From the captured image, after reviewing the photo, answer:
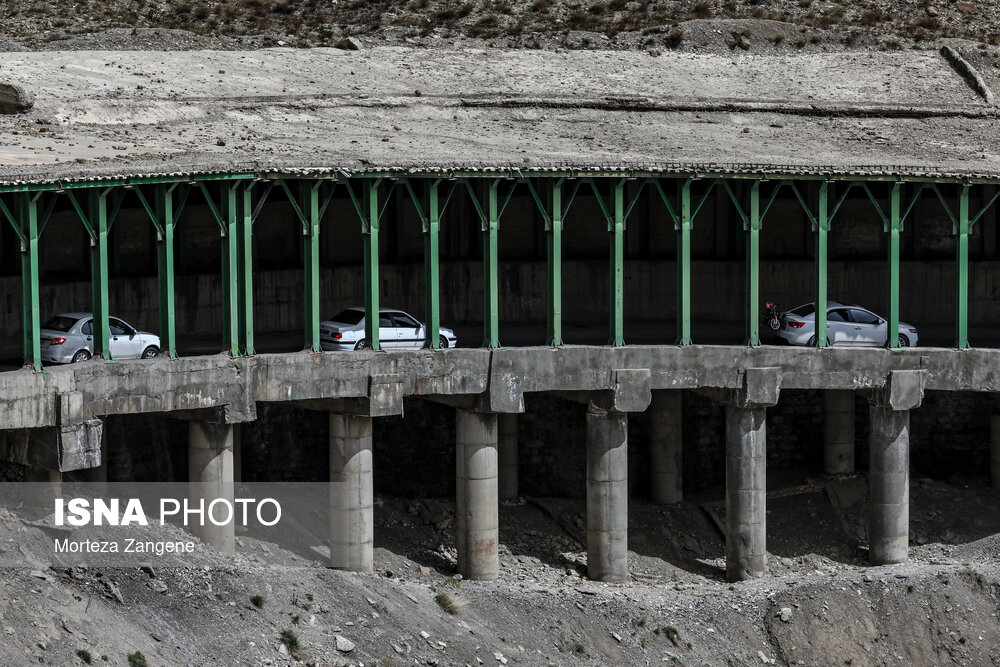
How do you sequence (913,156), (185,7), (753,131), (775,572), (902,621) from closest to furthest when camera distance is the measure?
(902,621), (775,572), (913,156), (753,131), (185,7)

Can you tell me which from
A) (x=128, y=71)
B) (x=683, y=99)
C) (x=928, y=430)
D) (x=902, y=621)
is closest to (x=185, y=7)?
(x=128, y=71)

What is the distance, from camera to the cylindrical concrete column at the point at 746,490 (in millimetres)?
50719

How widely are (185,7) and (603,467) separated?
117ft

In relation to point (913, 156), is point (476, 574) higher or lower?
lower

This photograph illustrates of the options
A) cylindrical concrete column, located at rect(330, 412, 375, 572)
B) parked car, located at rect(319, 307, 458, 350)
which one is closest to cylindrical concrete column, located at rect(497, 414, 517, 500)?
parked car, located at rect(319, 307, 458, 350)

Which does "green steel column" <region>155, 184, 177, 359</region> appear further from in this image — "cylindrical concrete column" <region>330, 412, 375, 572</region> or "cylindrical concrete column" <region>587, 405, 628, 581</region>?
"cylindrical concrete column" <region>587, 405, 628, 581</region>

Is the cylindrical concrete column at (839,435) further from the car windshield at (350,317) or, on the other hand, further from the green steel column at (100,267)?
the green steel column at (100,267)

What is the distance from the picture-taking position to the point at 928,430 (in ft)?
197

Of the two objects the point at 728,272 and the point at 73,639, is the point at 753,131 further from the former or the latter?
the point at 73,639

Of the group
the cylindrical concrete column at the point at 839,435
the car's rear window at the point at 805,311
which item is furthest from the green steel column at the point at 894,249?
the cylindrical concrete column at the point at 839,435

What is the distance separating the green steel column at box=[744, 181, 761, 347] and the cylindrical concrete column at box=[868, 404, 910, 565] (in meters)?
4.16

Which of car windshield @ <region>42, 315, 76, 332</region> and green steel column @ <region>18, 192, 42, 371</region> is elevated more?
green steel column @ <region>18, 192, 42, 371</region>

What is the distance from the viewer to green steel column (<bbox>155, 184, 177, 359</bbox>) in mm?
44438

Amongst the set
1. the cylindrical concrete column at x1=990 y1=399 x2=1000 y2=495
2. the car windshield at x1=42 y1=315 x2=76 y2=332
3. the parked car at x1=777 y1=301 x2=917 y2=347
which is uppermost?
the car windshield at x1=42 y1=315 x2=76 y2=332
